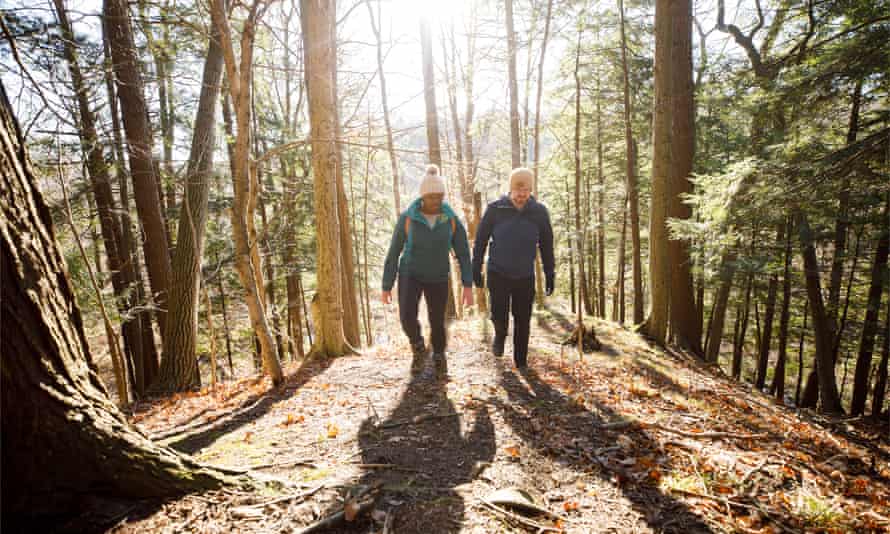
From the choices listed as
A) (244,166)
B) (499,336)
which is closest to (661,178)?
(499,336)

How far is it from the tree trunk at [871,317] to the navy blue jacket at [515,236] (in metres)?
7.99

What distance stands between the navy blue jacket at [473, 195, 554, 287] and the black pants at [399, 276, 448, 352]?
1.58 ft

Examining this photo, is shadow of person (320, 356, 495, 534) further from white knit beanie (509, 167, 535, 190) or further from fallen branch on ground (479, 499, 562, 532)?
white knit beanie (509, 167, 535, 190)

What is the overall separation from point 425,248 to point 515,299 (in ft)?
3.96

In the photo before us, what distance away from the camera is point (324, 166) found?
577cm

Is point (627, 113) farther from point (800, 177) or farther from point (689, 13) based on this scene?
point (800, 177)

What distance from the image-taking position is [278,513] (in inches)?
77.2

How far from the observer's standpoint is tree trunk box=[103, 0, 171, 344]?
21.7ft

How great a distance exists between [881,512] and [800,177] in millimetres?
4494

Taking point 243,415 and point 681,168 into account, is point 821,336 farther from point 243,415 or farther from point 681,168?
point 243,415

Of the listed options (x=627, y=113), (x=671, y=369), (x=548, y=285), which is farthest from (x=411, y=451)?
(x=627, y=113)

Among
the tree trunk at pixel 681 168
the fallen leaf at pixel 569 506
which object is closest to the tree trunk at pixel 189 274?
the fallen leaf at pixel 569 506

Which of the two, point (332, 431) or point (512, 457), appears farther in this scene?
point (332, 431)

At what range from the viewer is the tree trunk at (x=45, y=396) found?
150 cm
